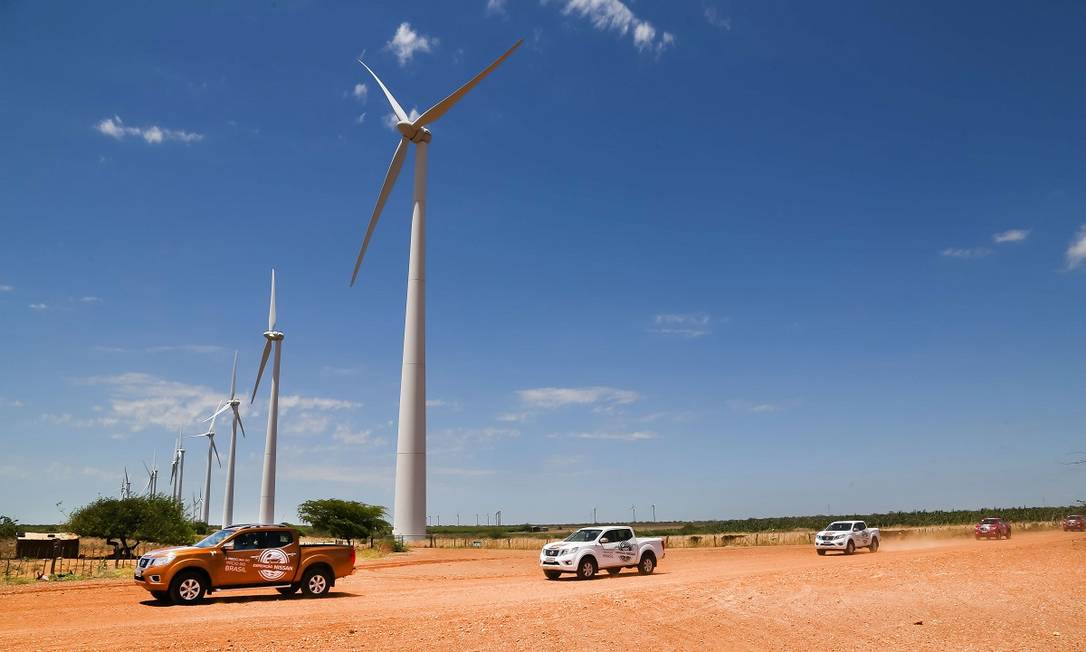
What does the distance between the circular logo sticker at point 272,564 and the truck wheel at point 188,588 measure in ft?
4.86

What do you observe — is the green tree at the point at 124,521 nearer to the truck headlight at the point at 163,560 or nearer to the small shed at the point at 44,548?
the small shed at the point at 44,548

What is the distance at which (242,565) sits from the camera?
23422 mm

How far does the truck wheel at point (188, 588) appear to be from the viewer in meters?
22.4

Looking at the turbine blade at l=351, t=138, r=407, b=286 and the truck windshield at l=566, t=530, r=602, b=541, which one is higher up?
the turbine blade at l=351, t=138, r=407, b=286

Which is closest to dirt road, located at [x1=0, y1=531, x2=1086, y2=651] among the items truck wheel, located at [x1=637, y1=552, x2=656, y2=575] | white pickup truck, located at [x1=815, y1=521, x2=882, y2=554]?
truck wheel, located at [x1=637, y1=552, x2=656, y2=575]

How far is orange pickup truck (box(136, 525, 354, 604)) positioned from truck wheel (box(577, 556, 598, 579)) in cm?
851

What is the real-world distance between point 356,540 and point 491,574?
36135 mm

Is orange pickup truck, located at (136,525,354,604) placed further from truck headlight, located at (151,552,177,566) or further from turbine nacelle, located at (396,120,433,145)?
turbine nacelle, located at (396,120,433,145)

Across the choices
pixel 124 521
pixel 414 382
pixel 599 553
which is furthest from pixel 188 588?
pixel 124 521

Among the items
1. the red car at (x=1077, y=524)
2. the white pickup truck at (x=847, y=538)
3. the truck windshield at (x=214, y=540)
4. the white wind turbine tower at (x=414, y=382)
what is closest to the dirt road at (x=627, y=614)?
the truck windshield at (x=214, y=540)

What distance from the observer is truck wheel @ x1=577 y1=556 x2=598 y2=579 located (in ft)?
99.9

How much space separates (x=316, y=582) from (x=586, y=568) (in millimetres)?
9877

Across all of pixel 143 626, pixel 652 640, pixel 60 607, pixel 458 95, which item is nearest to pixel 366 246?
pixel 458 95

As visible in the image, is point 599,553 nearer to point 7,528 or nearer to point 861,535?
point 861,535
